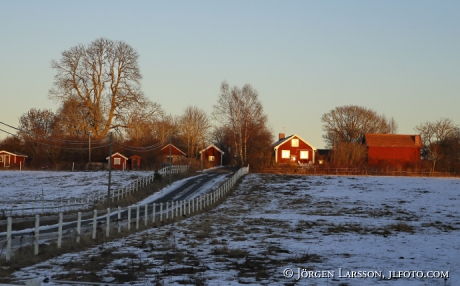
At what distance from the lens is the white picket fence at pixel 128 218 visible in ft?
52.4

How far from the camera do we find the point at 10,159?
3428 inches

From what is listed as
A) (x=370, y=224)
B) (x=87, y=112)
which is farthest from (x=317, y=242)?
(x=87, y=112)

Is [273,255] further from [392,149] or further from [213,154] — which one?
[213,154]

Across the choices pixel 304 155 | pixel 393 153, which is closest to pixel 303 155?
pixel 304 155

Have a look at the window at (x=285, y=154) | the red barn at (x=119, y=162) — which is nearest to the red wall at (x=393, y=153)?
the window at (x=285, y=154)

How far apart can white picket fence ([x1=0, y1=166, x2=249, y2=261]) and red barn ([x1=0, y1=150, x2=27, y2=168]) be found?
39.9m

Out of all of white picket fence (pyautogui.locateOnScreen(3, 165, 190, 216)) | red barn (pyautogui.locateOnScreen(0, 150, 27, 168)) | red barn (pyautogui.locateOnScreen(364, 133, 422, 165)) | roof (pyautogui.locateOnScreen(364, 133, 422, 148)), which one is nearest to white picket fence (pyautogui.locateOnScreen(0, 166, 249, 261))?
white picket fence (pyautogui.locateOnScreen(3, 165, 190, 216))

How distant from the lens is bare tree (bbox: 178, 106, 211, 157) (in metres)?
100

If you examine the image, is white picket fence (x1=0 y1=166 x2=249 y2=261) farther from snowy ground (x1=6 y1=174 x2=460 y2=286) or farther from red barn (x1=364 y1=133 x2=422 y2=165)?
red barn (x1=364 y1=133 x2=422 y2=165)

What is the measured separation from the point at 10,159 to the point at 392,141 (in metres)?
58.0

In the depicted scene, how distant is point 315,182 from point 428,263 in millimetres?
43113

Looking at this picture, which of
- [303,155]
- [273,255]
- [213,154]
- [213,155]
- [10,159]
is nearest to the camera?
[273,255]

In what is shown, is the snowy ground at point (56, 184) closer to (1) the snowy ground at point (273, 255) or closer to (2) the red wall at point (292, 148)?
(2) the red wall at point (292, 148)

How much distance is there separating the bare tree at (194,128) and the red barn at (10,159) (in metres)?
27.7
